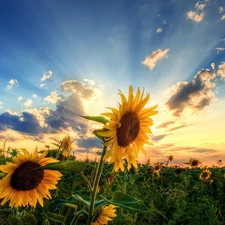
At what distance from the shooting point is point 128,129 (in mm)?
2078

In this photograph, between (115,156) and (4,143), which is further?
(4,143)

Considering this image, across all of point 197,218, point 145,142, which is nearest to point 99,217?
point 145,142

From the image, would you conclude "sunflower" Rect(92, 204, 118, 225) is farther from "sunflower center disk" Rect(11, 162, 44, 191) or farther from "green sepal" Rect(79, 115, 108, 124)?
"green sepal" Rect(79, 115, 108, 124)

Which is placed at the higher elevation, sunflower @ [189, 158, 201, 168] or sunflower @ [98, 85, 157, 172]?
sunflower @ [189, 158, 201, 168]

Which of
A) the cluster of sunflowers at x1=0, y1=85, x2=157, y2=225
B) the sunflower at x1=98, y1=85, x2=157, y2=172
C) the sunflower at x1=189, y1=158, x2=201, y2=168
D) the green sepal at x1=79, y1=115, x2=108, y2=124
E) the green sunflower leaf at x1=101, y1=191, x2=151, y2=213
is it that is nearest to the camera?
the green sunflower leaf at x1=101, y1=191, x2=151, y2=213

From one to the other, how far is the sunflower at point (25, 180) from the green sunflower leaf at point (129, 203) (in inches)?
29.0

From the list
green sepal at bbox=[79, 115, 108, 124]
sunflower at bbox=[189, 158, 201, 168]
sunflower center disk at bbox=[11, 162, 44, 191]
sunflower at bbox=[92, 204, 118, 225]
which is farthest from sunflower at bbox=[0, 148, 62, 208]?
sunflower at bbox=[189, 158, 201, 168]

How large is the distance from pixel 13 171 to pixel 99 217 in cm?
71

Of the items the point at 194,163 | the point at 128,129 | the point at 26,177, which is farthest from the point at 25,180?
the point at 194,163

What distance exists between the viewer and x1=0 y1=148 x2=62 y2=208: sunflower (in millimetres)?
2154

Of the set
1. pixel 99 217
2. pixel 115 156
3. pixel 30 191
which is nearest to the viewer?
pixel 115 156

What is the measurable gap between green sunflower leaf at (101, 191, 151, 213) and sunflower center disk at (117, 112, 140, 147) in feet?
1.65

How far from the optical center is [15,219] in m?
1.81

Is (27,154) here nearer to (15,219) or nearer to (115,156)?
(15,219)
